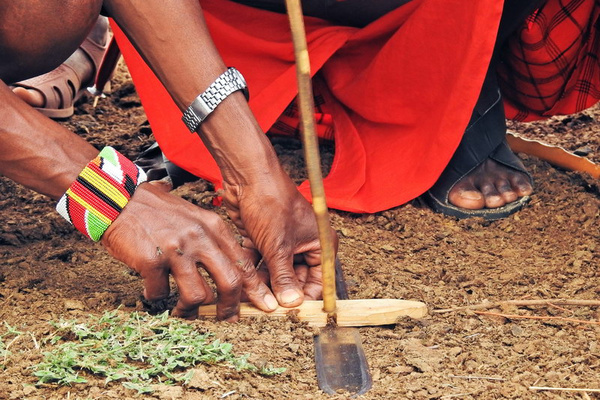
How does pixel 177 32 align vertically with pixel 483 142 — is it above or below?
above

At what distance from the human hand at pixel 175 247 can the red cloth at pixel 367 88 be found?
79cm

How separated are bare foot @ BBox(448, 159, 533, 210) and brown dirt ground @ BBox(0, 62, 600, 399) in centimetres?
7

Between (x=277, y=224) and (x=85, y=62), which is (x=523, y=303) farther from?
(x=85, y=62)

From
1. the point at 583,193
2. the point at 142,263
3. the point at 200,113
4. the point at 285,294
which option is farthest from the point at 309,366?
the point at 583,193

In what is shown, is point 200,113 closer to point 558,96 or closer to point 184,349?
point 184,349

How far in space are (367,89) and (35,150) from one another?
1.19 meters

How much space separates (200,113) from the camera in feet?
5.41

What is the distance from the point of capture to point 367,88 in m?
2.43

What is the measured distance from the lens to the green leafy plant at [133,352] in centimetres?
135

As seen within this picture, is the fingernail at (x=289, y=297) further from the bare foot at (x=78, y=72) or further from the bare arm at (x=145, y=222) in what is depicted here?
the bare foot at (x=78, y=72)

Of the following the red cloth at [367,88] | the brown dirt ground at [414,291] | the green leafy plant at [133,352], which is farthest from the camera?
the red cloth at [367,88]

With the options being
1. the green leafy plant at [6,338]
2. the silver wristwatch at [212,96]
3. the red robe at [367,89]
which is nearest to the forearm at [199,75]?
the silver wristwatch at [212,96]

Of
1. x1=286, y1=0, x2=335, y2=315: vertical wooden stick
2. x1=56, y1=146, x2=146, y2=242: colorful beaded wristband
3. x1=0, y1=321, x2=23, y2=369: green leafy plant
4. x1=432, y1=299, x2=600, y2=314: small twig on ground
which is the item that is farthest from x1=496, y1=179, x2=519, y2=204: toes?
x1=0, y1=321, x2=23, y2=369: green leafy plant

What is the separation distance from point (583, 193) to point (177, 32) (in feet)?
4.83
